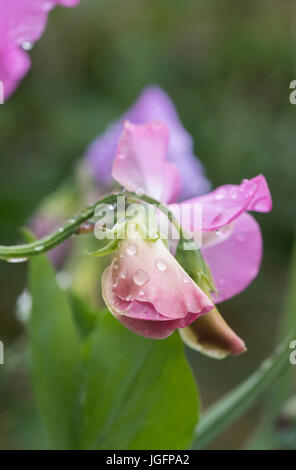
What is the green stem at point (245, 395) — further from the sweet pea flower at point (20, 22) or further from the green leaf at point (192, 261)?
the sweet pea flower at point (20, 22)

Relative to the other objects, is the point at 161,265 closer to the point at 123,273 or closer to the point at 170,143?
the point at 123,273

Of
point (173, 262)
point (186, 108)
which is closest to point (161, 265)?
point (173, 262)

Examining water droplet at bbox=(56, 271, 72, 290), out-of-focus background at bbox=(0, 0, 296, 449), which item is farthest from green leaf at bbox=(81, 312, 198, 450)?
out-of-focus background at bbox=(0, 0, 296, 449)

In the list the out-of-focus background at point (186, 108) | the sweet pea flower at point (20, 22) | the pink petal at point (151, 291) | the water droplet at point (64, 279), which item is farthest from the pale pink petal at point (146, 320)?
the out-of-focus background at point (186, 108)

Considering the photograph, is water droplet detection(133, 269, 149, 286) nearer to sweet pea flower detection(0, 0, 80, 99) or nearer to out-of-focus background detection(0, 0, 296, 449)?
sweet pea flower detection(0, 0, 80, 99)

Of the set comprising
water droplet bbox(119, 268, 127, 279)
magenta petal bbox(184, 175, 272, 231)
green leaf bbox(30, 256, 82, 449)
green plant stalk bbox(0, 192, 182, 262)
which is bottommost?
green leaf bbox(30, 256, 82, 449)

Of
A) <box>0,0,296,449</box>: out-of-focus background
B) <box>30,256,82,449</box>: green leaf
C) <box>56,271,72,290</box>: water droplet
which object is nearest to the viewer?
<box>30,256,82,449</box>: green leaf
